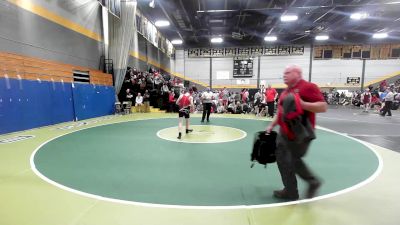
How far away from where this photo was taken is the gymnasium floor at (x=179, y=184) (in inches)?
118

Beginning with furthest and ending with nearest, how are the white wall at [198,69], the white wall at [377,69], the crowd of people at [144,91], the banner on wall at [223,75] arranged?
the white wall at [198,69] → the banner on wall at [223,75] → the white wall at [377,69] → the crowd of people at [144,91]

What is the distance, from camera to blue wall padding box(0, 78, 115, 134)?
27.1 ft

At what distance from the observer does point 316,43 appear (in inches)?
1199

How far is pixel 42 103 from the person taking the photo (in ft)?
31.9

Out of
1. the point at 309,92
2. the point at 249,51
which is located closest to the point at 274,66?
the point at 249,51

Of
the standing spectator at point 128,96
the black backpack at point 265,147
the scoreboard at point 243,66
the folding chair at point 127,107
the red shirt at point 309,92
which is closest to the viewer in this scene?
the red shirt at point 309,92

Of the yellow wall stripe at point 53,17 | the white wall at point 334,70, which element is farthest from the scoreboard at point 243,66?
the yellow wall stripe at point 53,17

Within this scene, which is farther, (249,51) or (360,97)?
(249,51)

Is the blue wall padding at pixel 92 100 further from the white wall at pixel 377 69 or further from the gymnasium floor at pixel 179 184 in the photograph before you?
the white wall at pixel 377 69

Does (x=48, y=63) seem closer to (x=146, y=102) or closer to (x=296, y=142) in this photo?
(x=146, y=102)

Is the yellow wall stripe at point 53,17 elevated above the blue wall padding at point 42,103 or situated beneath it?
elevated above

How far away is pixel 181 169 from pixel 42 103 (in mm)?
7874

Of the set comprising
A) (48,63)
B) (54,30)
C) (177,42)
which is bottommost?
(48,63)

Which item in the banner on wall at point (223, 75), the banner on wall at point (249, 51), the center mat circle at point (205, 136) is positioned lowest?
the center mat circle at point (205, 136)
